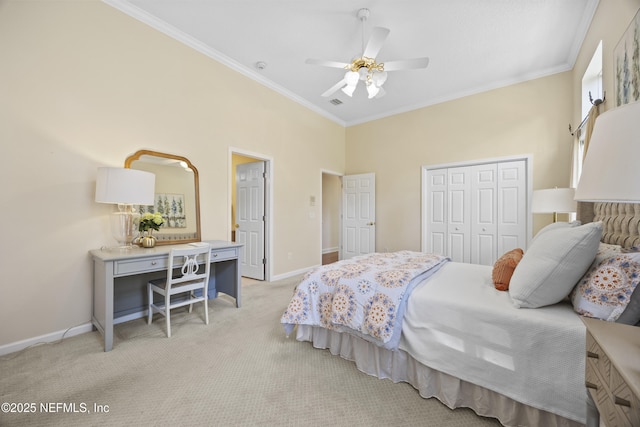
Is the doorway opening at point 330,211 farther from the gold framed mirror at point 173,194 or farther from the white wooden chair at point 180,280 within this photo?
the white wooden chair at point 180,280

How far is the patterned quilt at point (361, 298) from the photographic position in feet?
5.42

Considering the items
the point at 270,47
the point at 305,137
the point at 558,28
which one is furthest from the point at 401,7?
the point at 305,137

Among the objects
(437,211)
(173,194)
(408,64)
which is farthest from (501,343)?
(437,211)

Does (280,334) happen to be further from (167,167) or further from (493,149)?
(493,149)

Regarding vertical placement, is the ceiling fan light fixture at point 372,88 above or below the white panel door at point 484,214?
above

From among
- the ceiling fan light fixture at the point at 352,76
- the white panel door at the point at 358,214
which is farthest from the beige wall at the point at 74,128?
the white panel door at the point at 358,214

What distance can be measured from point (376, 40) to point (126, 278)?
10.8 ft

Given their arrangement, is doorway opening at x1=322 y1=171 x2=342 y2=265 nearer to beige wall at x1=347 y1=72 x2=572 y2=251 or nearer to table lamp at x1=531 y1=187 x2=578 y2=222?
beige wall at x1=347 y1=72 x2=572 y2=251

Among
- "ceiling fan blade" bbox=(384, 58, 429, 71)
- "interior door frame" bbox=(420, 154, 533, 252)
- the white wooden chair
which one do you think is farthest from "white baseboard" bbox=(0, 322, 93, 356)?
"interior door frame" bbox=(420, 154, 533, 252)

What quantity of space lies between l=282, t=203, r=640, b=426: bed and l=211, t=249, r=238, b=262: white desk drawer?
171 cm

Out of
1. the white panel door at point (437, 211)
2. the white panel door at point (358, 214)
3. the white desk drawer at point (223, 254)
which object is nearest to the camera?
the white desk drawer at point (223, 254)

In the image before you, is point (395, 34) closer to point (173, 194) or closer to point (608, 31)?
point (608, 31)

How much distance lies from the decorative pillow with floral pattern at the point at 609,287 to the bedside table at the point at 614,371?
27cm

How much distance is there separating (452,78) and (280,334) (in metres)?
4.24
